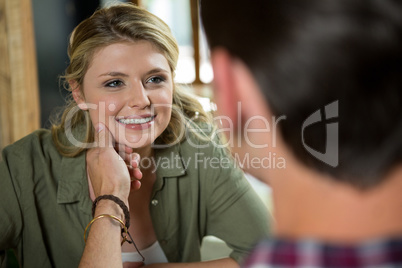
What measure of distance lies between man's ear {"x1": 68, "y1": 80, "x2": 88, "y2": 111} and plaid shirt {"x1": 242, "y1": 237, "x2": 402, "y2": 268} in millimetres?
879

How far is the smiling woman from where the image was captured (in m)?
1.13

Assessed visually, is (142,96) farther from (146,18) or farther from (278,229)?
(278,229)

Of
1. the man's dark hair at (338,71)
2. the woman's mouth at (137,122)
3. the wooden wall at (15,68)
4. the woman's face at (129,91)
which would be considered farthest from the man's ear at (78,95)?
the man's dark hair at (338,71)

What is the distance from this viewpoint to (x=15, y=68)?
185 centimetres

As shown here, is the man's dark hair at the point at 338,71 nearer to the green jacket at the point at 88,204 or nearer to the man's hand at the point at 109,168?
the man's hand at the point at 109,168

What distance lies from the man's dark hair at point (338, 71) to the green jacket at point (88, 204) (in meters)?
0.80

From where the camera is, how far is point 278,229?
442 mm

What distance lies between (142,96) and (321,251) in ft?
2.62

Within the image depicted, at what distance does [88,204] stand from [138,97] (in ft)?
0.92

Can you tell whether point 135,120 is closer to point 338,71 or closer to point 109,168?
point 109,168

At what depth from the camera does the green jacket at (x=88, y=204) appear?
1.12 m

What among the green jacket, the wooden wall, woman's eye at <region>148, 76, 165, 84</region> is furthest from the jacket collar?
the wooden wall

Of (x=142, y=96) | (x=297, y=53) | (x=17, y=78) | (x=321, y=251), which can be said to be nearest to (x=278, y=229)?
(x=321, y=251)

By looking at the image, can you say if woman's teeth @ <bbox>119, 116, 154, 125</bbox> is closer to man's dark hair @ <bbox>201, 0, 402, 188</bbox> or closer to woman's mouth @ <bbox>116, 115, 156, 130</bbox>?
woman's mouth @ <bbox>116, 115, 156, 130</bbox>
